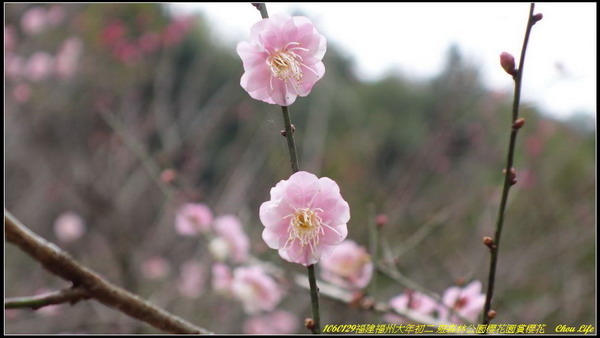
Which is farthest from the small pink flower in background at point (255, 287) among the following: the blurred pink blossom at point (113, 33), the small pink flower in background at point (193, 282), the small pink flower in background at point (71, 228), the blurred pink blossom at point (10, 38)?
the blurred pink blossom at point (10, 38)

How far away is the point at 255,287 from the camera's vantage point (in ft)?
6.21

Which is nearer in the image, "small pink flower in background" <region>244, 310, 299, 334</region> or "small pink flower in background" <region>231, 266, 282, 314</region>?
"small pink flower in background" <region>231, 266, 282, 314</region>

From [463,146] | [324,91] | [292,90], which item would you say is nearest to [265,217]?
[292,90]

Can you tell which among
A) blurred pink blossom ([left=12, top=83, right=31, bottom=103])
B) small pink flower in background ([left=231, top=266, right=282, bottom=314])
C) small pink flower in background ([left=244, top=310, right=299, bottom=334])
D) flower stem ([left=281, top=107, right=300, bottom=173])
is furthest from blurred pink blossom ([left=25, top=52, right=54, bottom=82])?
flower stem ([left=281, top=107, right=300, bottom=173])

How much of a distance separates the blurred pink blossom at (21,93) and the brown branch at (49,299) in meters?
3.59

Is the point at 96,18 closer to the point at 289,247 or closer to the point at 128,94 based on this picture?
the point at 128,94

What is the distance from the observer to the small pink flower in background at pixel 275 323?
3.17 m

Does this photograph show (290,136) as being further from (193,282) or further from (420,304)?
(193,282)

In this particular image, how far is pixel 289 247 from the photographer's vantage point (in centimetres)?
74

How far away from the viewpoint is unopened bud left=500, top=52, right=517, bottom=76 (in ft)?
2.11

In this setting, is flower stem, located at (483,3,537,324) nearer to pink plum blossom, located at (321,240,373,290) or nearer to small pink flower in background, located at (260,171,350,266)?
small pink flower in background, located at (260,171,350,266)

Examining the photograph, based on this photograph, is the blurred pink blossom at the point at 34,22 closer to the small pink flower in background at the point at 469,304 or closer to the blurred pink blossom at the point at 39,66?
the blurred pink blossom at the point at 39,66

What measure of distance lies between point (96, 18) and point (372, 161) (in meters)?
2.74

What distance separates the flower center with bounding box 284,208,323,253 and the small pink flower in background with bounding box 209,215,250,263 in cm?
125
